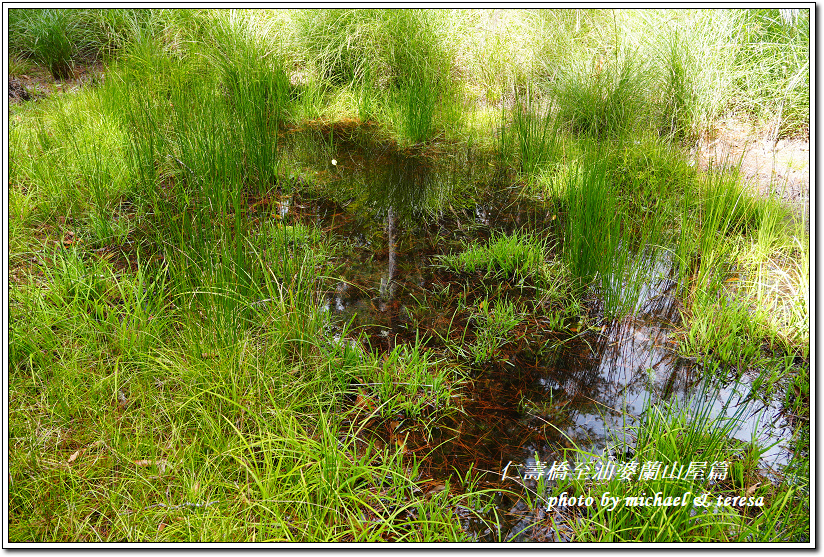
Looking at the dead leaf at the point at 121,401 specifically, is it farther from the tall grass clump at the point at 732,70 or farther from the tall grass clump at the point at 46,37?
the tall grass clump at the point at 46,37

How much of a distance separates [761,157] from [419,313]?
2.43 m

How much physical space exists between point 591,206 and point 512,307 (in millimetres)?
580

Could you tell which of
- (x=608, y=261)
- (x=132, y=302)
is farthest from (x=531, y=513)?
(x=132, y=302)

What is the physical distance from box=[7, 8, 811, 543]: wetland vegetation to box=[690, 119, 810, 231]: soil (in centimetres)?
8

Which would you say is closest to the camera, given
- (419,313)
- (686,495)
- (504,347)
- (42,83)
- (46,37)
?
(686,495)

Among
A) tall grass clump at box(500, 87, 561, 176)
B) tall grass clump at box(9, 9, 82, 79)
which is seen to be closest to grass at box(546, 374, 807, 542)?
tall grass clump at box(500, 87, 561, 176)

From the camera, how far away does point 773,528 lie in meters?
1.38

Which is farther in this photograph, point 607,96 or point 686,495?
point 607,96

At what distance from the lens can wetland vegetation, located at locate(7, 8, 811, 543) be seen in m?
1.52

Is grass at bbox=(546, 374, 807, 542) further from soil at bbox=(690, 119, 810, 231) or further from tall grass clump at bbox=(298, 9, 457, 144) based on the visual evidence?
tall grass clump at bbox=(298, 9, 457, 144)

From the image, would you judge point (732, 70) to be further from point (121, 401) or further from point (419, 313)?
point (121, 401)

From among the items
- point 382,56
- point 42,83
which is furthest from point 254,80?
point 42,83

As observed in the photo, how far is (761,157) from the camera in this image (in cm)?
326

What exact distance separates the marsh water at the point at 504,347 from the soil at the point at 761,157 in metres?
0.89
